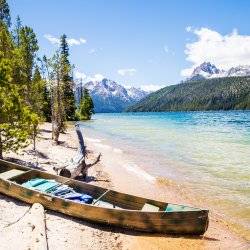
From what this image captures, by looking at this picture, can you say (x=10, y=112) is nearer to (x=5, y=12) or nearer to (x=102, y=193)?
(x=102, y=193)

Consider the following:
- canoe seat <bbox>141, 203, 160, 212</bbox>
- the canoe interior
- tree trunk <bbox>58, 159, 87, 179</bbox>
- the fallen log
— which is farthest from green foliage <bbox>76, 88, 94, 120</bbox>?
canoe seat <bbox>141, 203, 160, 212</bbox>

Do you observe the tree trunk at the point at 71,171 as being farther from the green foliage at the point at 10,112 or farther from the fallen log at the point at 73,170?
the green foliage at the point at 10,112

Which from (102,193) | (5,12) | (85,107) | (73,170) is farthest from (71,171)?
(85,107)

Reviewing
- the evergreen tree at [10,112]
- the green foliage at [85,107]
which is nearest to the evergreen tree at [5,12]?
the evergreen tree at [10,112]

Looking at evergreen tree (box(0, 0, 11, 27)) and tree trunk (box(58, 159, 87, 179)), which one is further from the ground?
evergreen tree (box(0, 0, 11, 27))

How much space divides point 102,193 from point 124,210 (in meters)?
2.60

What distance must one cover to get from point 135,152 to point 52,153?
1063 cm

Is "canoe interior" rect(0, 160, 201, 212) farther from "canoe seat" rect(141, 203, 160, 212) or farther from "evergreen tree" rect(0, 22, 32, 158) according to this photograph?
"evergreen tree" rect(0, 22, 32, 158)

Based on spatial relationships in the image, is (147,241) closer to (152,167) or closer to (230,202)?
(230,202)

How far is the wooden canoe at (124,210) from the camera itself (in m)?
12.6

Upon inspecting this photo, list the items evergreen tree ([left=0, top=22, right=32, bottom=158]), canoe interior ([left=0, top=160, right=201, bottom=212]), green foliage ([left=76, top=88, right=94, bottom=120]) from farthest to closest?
1. green foliage ([left=76, top=88, right=94, bottom=120])
2. evergreen tree ([left=0, top=22, right=32, bottom=158])
3. canoe interior ([left=0, top=160, right=201, bottom=212])

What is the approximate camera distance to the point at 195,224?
496 inches

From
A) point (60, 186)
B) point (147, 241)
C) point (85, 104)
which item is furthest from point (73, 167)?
point (85, 104)

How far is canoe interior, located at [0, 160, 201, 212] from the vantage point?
13719 mm
